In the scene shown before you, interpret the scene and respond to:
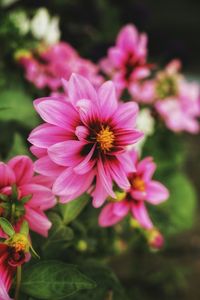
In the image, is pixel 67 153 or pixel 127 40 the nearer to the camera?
pixel 67 153

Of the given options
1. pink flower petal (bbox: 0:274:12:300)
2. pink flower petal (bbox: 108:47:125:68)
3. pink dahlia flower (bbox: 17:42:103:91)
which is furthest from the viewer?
pink dahlia flower (bbox: 17:42:103:91)

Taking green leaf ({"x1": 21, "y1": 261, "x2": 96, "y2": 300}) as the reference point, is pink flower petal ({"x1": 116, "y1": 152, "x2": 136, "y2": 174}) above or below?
above

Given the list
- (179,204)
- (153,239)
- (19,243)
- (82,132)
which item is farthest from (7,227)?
(179,204)

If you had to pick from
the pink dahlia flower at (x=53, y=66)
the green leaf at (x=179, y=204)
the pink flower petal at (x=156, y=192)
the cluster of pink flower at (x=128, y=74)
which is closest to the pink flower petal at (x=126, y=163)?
the pink flower petal at (x=156, y=192)

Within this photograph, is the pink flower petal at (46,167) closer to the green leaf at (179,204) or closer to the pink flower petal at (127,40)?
the pink flower petal at (127,40)

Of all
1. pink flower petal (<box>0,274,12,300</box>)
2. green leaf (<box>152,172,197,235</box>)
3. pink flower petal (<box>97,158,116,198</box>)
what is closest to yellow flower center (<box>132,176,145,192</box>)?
pink flower petal (<box>97,158,116,198</box>)

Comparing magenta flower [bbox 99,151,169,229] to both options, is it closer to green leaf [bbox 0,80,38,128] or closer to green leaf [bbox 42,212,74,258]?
green leaf [bbox 42,212,74,258]

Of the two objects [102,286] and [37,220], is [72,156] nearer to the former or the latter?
[37,220]
